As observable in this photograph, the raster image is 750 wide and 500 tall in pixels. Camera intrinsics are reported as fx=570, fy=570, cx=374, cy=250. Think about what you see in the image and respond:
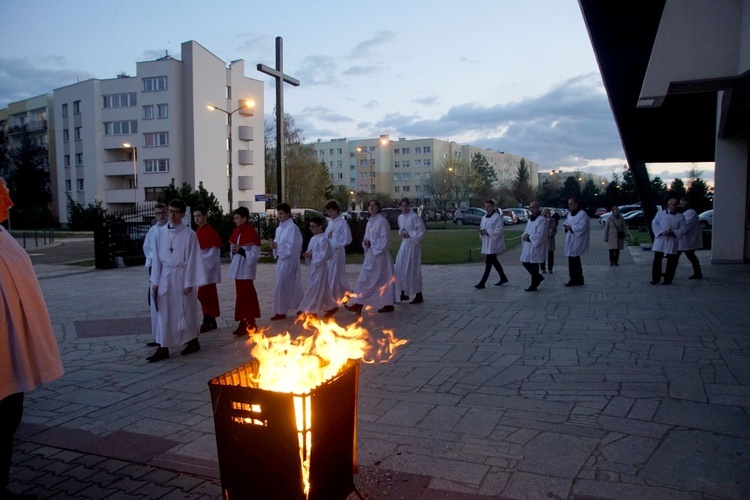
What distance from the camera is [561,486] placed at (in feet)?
11.3

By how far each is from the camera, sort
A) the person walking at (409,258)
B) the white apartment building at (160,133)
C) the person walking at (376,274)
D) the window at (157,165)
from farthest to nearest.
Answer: the window at (157,165), the white apartment building at (160,133), the person walking at (409,258), the person walking at (376,274)

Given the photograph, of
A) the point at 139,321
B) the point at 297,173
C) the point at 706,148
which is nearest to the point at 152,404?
the point at 139,321

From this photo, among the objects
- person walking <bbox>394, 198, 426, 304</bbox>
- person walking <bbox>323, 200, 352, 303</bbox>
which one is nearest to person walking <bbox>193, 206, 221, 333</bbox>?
person walking <bbox>323, 200, 352, 303</bbox>

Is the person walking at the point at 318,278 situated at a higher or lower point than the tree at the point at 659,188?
lower

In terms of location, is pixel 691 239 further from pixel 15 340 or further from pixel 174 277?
pixel 15 340

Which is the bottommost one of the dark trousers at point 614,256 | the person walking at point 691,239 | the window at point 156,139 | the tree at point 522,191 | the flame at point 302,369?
the dark trousers at point 614,256

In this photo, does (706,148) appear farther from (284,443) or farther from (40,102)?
(40,102)

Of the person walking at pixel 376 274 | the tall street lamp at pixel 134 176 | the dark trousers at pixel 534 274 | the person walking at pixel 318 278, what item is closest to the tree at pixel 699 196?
the dark trousers at pixel 534 274

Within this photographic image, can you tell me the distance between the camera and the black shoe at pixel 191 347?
7148 millimetres

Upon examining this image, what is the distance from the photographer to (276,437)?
108 inches

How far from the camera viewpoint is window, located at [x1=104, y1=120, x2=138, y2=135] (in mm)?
54906

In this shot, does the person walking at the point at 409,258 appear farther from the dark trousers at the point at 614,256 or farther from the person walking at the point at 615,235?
the dark trousers at the point at 614,256

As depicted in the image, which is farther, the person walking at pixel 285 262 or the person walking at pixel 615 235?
the person walking at pixel 615 235

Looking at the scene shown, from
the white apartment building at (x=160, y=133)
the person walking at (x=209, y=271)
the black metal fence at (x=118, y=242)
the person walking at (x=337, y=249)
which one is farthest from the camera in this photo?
the white apartment building at (x=160, y=133)
